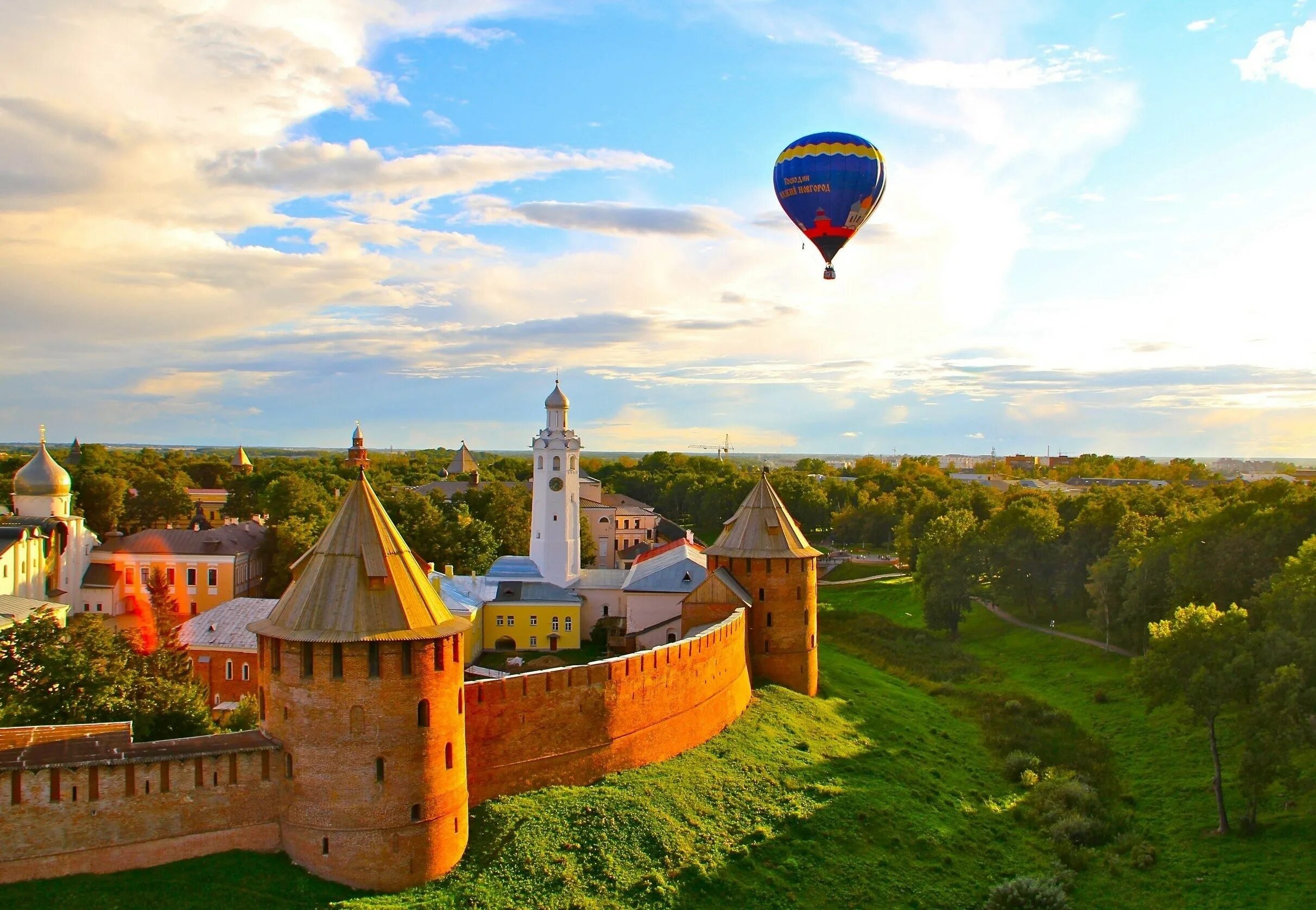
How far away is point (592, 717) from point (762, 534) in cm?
1297

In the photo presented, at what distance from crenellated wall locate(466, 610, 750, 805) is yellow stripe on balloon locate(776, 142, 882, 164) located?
1809cm

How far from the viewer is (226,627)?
36969 millimetres

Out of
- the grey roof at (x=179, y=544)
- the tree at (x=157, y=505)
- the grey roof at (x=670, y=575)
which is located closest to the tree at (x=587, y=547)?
the grey roof at (x=670, y=575)

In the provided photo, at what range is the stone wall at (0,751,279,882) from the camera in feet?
55.5

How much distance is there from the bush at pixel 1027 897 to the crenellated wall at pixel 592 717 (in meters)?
8.81

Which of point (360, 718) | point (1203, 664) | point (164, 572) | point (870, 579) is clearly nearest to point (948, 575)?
point (870, 579)

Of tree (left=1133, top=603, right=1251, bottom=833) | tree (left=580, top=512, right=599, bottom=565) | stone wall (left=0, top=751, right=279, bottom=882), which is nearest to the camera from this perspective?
stone wall (left=0, top=751, right=279, bottom=882)

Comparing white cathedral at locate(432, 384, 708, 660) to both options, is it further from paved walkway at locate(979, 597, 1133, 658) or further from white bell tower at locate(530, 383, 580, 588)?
paved walkway at locate(979, 597, 1133, 658)

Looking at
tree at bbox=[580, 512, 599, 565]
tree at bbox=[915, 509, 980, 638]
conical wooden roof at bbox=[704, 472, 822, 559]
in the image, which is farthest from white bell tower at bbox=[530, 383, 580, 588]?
tree at bbox=[915, 509, 980, 638]

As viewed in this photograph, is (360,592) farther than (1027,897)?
No

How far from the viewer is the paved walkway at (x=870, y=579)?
70.0m

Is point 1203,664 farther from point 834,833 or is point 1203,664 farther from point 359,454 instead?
point 359,454

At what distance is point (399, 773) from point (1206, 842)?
70.8 ft

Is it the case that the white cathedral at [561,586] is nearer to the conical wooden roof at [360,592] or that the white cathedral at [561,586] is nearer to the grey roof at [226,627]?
the grey roof at [226,627]
